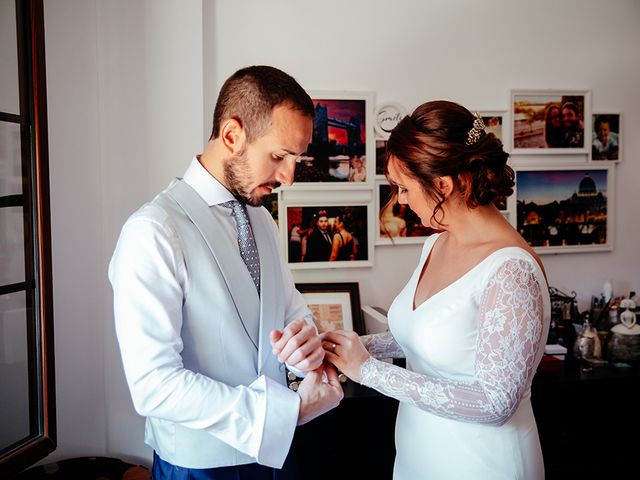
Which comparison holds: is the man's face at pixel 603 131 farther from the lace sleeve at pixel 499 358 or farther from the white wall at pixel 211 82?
the lace sleeve at pixel 499 358

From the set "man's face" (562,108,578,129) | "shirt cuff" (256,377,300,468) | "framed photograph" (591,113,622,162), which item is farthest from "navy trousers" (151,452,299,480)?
"framed photograph" (591,113,622,162)

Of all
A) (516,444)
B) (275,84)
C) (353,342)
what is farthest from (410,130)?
(516,444)

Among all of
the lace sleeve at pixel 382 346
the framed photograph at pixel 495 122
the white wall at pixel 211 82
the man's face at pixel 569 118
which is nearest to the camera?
the lace sleeve at pixel 382 346

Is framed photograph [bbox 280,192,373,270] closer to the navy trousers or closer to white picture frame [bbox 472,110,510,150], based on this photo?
white picture frame [bbox 472,110,510,150]

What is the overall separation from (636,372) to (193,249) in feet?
7.58

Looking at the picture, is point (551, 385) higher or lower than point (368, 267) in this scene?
lower

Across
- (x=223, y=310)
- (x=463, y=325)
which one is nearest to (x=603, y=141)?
(x=463, y=325)

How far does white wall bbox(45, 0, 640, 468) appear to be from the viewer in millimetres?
2457

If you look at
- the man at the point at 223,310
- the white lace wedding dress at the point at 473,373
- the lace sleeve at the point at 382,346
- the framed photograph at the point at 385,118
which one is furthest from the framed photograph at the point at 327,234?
the man at the point at 223,310

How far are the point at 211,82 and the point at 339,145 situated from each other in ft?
2.30

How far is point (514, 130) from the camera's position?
3.15m

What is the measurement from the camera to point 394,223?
10.0 ft

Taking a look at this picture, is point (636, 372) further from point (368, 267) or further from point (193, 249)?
point (193, 249)

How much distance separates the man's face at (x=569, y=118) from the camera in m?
3.20
